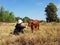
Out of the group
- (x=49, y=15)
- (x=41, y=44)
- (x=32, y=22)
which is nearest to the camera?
(x=41, y=44)

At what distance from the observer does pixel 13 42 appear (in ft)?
29.9

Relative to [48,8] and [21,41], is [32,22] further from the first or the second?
[48,8]

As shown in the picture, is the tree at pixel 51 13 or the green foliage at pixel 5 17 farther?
the green foliage at pixel 5 17

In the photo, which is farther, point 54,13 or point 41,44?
point 54,13

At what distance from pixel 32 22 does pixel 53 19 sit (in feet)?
189

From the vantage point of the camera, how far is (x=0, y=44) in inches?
358

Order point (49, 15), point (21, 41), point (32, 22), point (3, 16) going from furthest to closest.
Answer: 1. point (3, 16)
2. point (49, 15)
3. point (32, 22)
4. point (21, 41)

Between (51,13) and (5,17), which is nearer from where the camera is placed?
(51,13)

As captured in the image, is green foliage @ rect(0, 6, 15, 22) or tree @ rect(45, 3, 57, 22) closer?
tree @ rect(45, 3, 57, 22)

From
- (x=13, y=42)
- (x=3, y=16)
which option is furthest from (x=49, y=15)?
(x=13, y=42)

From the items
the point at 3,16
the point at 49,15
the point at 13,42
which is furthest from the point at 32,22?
the point at 3,16

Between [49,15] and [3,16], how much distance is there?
27.5 metres

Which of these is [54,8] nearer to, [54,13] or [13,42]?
[54,13]

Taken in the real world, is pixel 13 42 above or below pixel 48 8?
below
